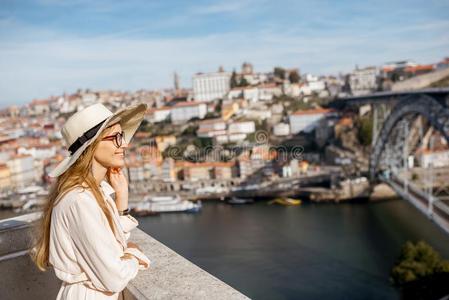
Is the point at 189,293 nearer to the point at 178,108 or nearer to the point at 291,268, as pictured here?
the point at 291,268

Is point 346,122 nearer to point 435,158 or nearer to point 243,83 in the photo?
point 435,158

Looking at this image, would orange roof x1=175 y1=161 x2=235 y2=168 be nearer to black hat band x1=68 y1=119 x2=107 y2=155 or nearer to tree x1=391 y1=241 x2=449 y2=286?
tree x1=391 y1=241 x2=449 y2=286

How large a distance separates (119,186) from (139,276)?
0.33 feet

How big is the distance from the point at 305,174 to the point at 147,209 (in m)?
3.82

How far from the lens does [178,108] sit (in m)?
17.2

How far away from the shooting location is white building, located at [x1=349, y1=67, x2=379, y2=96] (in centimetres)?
1831

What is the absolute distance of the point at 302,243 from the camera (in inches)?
236

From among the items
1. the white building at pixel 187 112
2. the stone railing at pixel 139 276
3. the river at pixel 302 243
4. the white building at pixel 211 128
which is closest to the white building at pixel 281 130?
the white building at pixel 211 128

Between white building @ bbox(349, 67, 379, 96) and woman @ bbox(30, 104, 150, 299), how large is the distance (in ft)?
61.0

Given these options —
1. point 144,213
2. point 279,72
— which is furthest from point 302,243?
point 279,72

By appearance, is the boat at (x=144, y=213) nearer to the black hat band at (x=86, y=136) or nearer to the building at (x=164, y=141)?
the building at (x=164, y=141)

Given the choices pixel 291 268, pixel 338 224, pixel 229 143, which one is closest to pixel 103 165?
pixel 291 268

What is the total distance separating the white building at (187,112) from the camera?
1689 cm

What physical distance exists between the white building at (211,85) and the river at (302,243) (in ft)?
37.7
